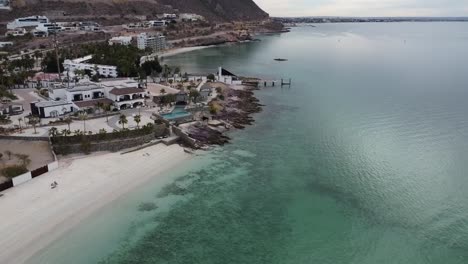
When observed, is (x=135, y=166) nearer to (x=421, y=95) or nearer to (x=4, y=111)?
(x=4, y=111)

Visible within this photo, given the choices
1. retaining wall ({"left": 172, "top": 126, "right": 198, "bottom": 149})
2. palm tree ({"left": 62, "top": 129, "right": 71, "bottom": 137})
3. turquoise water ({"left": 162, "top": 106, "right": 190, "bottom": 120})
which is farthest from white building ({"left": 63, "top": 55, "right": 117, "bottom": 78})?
palm tree ({"left": 62, "top": 129, "right": 71, "bottom": 137})

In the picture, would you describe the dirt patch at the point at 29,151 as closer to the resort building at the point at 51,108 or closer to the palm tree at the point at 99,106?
the resort building at the point at 51,108

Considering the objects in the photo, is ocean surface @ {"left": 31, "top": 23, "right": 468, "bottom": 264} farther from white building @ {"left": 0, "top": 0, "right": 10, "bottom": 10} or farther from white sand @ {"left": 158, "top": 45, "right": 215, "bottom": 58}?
white building @ {"left": 0, "top": 0, "right": 10, "bottom": 10}

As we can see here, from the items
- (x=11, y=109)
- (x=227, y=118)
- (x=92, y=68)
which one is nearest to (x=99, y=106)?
(x=11, y=109)

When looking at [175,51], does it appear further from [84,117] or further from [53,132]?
[53,132]

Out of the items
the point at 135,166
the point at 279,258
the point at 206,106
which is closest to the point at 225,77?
the point at 206,106

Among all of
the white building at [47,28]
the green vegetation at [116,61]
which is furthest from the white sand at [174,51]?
the white building at [47,28]
